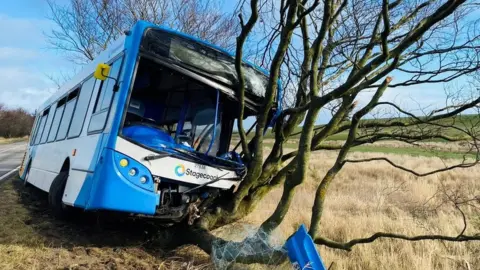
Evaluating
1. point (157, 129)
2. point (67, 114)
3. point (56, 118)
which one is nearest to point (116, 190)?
point (157, 129)

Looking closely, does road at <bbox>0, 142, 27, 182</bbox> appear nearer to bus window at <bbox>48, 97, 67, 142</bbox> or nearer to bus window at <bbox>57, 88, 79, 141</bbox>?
bus window at <bbox>48, 97, 67, 142</bbox>

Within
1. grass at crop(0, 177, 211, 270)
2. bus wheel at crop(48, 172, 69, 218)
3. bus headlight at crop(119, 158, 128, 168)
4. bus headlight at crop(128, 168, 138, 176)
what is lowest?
grass at crop(0, 177, 211, 270)

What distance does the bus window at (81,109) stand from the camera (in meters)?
7.52

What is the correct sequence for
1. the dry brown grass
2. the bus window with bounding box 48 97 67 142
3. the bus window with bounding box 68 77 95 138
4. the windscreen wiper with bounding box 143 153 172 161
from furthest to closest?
1. the bus window with bounding box 48 97 67 142
2. the bus window with bounding box 68 77 95 138
3. the dry brown grass
4. the windscreen wiper with bounding box 143 153 172 161

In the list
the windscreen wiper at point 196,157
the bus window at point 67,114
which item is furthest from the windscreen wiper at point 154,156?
the bus window at point 67,114

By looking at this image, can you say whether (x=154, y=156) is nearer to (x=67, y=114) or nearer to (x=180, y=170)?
(x=180, y=170)

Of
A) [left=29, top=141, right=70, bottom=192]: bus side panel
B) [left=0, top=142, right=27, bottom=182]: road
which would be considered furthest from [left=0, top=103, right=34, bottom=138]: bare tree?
[left=29, top=141, right=70, bottom=192]: bus side panel

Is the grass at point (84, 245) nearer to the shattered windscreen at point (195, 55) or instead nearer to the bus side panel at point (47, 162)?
the bus side panel at point (47, 162)

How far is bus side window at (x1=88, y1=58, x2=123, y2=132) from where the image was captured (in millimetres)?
6188

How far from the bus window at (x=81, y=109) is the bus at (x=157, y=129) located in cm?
4

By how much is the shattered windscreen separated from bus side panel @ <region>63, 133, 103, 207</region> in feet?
4.59

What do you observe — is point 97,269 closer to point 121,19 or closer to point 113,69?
point 113,69

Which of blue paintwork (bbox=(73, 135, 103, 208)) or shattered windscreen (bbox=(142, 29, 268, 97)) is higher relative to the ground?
shattered windscreen (bbox=(142, 29, 268, 97))

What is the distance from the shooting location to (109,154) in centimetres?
559
